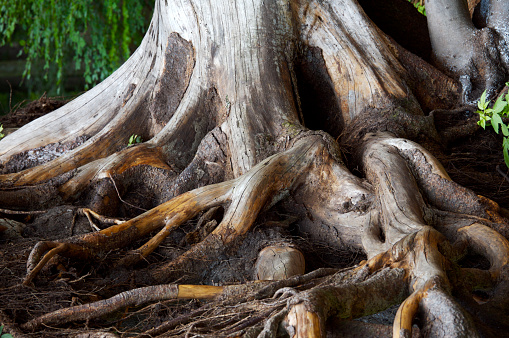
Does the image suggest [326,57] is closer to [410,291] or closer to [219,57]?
[219,57]

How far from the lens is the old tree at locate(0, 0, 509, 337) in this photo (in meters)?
1.61

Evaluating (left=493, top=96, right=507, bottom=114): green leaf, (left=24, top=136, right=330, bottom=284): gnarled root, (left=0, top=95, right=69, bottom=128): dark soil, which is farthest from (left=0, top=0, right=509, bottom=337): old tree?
(left=0, top=95, right=69, bottom=128): dark soil

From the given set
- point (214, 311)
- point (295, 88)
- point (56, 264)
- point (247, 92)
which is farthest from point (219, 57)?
point (214, 311)

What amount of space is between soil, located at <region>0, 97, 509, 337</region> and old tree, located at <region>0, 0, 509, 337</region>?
12 millimetres

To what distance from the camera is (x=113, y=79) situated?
11.4 feet

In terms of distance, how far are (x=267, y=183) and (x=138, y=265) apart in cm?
73

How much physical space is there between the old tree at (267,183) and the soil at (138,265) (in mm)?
12

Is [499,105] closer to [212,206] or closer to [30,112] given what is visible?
[212,206]

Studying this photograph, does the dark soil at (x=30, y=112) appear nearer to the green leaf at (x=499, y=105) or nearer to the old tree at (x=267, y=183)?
the old tree at (x=267, y=183)

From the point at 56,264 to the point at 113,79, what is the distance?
1.82 m

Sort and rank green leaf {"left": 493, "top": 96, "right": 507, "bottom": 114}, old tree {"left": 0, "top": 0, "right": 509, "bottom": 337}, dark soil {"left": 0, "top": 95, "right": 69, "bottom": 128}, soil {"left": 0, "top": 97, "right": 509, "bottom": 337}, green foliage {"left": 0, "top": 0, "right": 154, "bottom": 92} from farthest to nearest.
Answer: green foliage {"left": 0, "top": 0, "right": 154, "bottom": 92} < dark soil {"left": 0, "top": 95, "right": 69, "bottom": 128} < green leaf {"left": 493, "top": 96, "right": 507, "bottom": 114} < soil {"left": 0, "top": 97, "right": 509, "bottom": 337} < old tree {"left": 0, "top": 0, "right": 509, "bottom": 337}

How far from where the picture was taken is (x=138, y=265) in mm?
2234

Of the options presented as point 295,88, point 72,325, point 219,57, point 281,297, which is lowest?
point 72,325

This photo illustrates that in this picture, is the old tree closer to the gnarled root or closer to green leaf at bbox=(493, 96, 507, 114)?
the gnarled root
